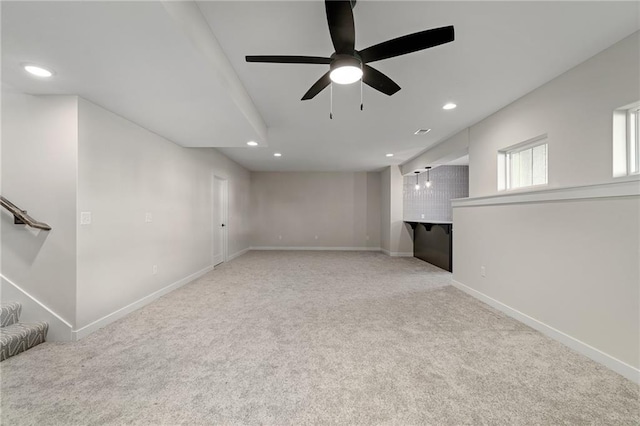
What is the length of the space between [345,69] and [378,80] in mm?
385

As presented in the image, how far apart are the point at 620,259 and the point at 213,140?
4554mm

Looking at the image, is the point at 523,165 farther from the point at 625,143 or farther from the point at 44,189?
the point at 44,189

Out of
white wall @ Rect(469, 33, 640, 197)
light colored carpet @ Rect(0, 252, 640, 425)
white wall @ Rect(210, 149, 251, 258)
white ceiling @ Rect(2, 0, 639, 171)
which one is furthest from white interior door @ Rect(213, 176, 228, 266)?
white wall @ Rect(469, 33, 640, 197)

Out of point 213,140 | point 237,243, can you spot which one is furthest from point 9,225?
point 237,243

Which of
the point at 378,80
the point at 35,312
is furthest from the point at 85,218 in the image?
the point at 378,80

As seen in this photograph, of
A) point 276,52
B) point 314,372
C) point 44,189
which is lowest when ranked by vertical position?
point 314,372

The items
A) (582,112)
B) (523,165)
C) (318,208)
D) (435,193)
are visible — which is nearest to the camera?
(582,112)

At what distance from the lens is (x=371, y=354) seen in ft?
7.10

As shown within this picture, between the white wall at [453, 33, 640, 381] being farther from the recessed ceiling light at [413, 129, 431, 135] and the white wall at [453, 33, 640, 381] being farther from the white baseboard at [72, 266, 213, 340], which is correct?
the white baseboard at [72, 266, 213, 340]

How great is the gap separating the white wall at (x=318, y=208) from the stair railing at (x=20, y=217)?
611cm

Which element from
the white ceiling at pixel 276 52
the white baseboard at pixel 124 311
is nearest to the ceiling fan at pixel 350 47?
the white ceiling at pixel 276 52

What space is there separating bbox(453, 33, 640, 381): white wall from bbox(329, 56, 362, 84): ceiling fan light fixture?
206 centimetres

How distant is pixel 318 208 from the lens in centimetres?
852

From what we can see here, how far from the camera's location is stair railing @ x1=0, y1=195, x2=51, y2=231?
231 centimetres
